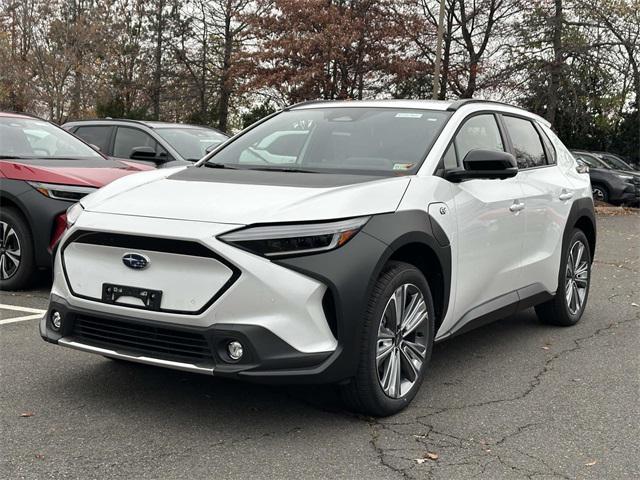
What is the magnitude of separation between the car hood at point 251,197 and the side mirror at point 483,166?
45 cm

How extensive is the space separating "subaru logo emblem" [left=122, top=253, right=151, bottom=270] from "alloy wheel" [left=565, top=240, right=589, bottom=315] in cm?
381

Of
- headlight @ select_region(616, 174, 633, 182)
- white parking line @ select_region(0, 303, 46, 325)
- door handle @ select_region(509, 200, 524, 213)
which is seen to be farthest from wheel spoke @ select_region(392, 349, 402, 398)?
headlight @ select_region(616, 174, 633, 182)

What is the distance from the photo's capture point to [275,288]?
349cm

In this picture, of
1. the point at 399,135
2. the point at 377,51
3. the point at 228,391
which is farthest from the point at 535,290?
the point at 377,51

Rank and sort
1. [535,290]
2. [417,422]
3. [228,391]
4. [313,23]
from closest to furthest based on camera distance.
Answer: [417,422], [228,391], [535,290], [313,23]

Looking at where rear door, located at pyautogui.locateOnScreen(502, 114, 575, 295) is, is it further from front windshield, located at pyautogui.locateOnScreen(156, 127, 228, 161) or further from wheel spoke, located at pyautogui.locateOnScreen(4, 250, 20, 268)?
front windshield, located at pyautogui.locateOnScreen(156, 127, 228, 161)

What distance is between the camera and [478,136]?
516 cm

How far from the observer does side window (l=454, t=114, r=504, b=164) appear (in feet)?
16.0

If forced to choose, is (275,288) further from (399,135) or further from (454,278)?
(399,135)

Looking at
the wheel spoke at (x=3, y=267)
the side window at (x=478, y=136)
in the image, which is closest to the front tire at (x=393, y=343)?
the side window at (x=478, y=136)

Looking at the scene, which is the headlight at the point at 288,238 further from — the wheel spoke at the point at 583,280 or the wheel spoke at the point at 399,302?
the wheel spoke at the point at 583,280

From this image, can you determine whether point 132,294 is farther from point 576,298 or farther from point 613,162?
point 613,162

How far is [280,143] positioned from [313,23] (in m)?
25.5

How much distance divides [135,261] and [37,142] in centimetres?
452
